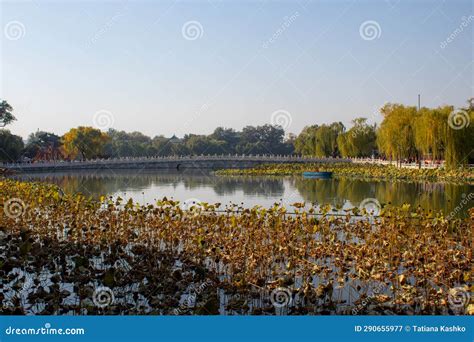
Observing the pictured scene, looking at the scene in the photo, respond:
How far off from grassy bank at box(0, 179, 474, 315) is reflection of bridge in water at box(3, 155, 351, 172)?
4904cm

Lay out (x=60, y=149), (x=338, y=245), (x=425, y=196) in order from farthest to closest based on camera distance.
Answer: (x=60, y=149) < (x=425, y=196) < (x=338, y=245)

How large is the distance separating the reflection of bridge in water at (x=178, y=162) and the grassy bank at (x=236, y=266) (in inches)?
1931

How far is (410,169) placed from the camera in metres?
42.1

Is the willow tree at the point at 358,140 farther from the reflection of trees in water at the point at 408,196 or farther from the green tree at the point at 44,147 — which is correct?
the green tree at the point at 44,147

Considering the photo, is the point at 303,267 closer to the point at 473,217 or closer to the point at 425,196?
the point at 473,217

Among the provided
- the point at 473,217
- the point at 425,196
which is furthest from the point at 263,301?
the point at 425,196

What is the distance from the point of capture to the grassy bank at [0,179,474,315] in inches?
288

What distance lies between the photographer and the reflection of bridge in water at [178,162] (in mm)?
61156

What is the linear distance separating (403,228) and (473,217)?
2.24m

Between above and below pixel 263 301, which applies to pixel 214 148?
above

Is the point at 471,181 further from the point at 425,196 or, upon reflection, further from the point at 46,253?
the point at 46,253

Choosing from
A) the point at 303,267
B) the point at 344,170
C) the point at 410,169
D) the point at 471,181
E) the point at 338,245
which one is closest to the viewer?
the point at 303,267

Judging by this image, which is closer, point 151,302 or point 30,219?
point 151,302

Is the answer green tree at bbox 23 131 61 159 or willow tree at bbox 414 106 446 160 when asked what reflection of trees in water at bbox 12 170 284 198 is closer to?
willow tree at bbox 414 106 446 160
